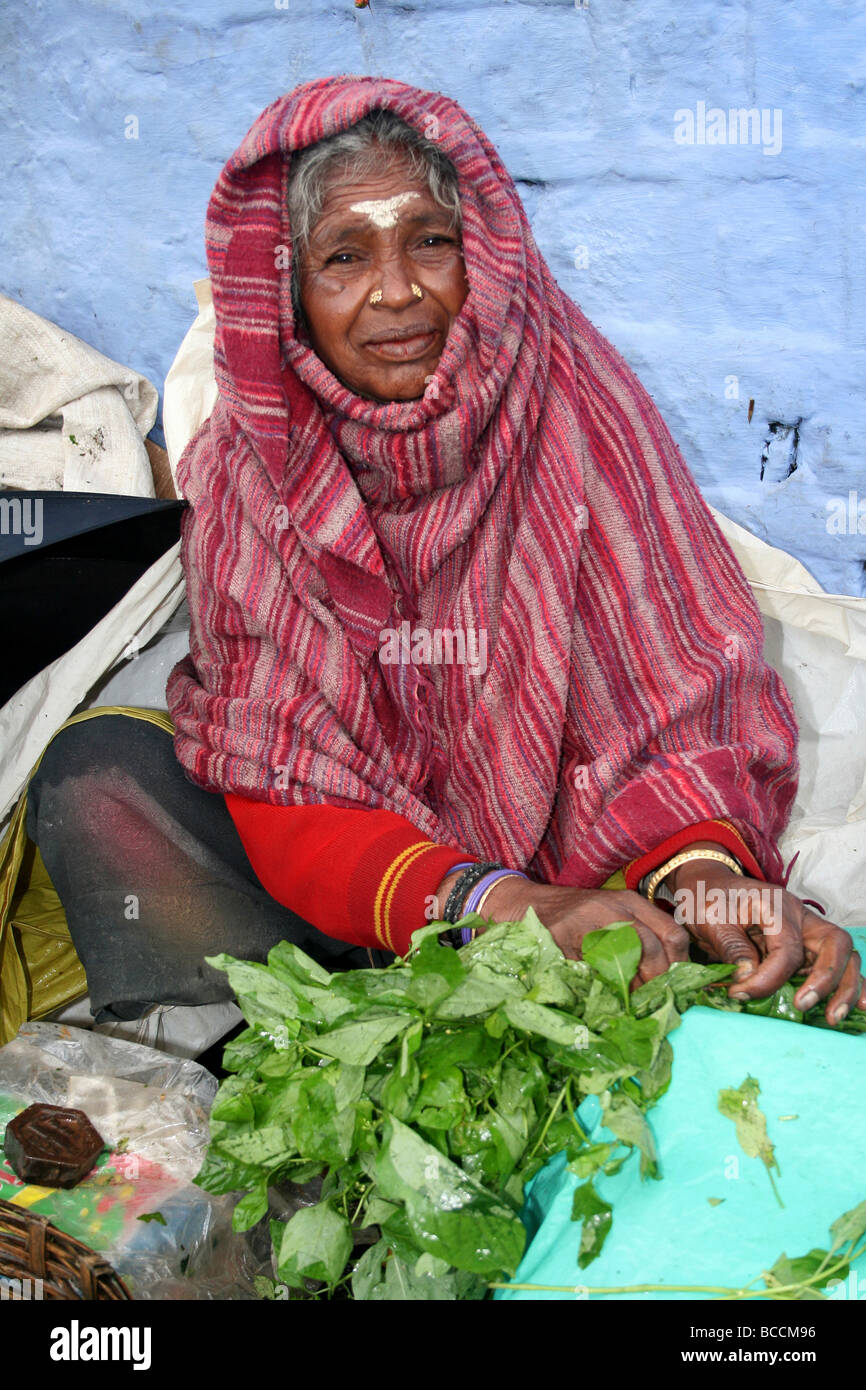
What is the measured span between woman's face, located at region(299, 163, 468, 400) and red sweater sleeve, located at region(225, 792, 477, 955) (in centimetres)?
63

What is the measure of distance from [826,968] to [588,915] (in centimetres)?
28

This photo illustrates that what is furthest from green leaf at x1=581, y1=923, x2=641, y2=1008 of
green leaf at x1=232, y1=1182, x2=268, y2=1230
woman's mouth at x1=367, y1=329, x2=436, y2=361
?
woman's mouth at x1=367, y1=329, x2=436, y2=361

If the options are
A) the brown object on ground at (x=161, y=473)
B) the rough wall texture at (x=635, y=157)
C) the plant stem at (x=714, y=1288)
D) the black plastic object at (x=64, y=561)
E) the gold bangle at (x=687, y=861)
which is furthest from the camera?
the brown object on ground at (x=161, y=473)

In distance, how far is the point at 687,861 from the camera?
158cm

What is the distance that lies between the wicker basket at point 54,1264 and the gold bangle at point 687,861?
767 millimetres

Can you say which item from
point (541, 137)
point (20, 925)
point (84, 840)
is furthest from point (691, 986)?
point (541, 137)

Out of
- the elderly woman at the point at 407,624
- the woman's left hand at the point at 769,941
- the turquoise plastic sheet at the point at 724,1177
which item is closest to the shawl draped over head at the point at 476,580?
the elderly woman at the point at 407,624

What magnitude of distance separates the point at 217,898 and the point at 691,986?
0.92 meters

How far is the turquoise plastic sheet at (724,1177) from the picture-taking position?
108cm

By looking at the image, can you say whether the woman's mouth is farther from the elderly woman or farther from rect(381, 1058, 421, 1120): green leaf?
rect(381, 1058, 421, 1120): green leaf

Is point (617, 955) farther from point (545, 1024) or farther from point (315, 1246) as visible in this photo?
point (315, 1246)

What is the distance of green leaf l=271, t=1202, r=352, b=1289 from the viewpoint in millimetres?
1173

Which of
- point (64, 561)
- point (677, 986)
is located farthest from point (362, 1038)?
point (64, 561)

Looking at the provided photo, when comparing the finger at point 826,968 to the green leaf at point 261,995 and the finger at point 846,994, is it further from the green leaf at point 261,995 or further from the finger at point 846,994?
the green leaf at point 261,995
